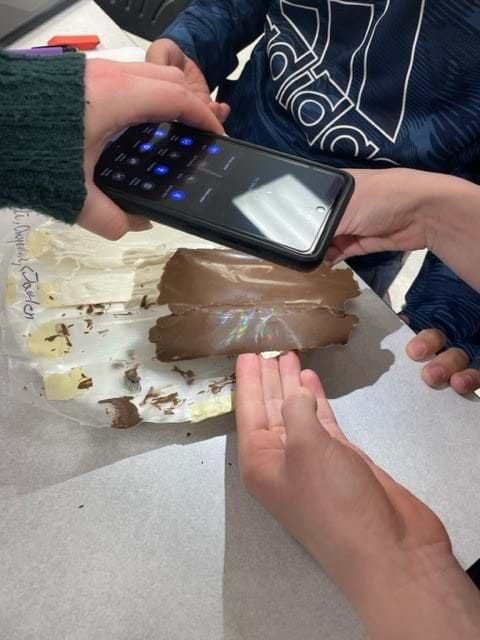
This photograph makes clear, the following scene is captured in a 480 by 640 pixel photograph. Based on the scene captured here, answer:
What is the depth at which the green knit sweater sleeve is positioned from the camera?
0.30 metres

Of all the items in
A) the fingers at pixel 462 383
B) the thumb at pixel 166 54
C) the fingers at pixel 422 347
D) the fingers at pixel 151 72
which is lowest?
the fingers at pixel 462 383

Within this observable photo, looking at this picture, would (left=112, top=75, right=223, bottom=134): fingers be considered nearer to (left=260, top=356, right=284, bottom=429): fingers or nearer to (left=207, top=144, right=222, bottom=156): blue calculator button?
(left=207, top=144, right=222, bottom=156): blue calculator button

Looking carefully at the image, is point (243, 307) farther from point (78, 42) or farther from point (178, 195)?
point (78, 42)

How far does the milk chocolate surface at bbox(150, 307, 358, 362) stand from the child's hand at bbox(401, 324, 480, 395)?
0.06 m

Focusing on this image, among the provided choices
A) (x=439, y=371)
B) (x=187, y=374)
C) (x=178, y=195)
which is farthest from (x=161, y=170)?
(x=439, y=371)

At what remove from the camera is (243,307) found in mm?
378

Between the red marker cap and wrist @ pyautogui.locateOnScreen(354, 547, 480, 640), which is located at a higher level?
the red marker cap

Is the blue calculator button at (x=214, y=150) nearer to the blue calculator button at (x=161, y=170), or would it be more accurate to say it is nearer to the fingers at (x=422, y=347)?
the blue calculator button at (x=161, y=170)

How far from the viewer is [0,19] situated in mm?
531

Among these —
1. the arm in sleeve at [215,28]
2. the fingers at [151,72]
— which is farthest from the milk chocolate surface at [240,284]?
the arm in sleeve at [215,28]

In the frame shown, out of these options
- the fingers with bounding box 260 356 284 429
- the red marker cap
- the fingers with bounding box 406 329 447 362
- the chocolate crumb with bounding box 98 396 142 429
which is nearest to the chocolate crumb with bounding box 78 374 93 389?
the chocolate crumb with bounding box 98 396 142 429

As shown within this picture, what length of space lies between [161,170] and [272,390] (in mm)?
165

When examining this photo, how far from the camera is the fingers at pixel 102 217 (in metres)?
0.32

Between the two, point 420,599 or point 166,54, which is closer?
point 420,599
